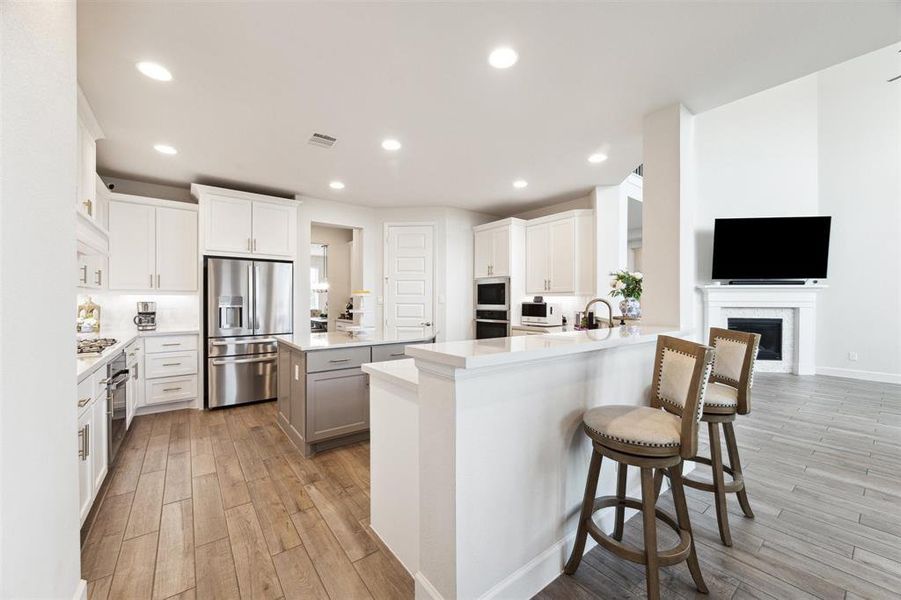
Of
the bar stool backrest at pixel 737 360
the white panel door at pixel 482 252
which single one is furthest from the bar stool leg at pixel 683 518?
the white panel door at pixel 482 252

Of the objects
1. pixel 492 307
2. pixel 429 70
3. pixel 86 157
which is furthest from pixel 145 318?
pixel 492 307

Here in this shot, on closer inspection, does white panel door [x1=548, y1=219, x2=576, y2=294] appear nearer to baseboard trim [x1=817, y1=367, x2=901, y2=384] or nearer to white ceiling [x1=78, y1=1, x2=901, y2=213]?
white ceiling [x1=78, y1=1, x2=901, y2=213]

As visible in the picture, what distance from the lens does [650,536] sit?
4.44 feet

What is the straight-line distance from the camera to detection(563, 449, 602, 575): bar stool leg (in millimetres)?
1546

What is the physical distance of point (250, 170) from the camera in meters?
3.89

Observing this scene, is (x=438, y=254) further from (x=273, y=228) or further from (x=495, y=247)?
(x=273, y=228)

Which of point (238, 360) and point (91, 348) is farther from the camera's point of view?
point (238, 360)

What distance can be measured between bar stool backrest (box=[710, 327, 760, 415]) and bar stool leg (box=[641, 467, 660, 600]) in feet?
2.73

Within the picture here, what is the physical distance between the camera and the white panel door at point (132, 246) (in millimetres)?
3807

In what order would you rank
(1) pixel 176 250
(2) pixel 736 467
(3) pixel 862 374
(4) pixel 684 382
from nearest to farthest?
(4) pixel 684 382
(2) pixel 736 467
(1) pixel 176 250
(3) pixel 862 374

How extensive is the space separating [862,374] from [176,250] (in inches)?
362

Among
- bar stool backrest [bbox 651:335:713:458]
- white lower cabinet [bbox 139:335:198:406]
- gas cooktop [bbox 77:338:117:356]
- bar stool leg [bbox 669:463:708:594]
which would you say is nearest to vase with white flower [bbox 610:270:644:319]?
bar stool backrest [bbox 651:335:713:458]

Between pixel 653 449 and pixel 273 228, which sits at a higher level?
pixel 273 228

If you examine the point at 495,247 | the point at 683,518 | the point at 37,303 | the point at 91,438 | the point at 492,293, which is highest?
the point at 495,247
